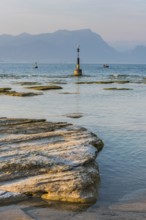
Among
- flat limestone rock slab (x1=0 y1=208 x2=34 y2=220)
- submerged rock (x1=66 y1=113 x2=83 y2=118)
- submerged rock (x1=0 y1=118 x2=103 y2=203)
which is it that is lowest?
submerged rock (x1=66 y1=113 x2=83 y2=118)

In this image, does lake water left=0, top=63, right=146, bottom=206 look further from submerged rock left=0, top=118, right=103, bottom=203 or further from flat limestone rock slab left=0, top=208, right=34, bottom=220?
flat limestone rock slab left=0, top=208, right=34, bottom=220

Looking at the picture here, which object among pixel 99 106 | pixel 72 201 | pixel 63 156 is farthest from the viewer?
pixel 99 106

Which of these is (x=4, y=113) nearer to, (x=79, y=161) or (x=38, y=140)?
(x=38, y=140)

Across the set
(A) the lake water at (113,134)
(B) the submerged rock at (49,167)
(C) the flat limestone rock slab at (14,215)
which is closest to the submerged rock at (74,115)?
(A) the lake water at (113,134)

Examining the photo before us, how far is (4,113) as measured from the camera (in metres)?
32.9

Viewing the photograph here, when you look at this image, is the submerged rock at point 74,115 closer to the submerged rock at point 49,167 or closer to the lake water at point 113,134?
the lake water at point 113,134

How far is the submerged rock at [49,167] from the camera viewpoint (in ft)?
43.3

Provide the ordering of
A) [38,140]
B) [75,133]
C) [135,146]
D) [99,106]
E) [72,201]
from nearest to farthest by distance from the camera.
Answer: [72,201] < [38,140] < [75,133] < [135,146] < [99,106]

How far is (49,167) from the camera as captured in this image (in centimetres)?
1420

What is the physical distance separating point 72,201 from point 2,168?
109 inches

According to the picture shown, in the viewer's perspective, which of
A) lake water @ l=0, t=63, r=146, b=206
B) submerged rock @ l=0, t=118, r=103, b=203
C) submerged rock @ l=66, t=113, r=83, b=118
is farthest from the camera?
submerged rock @ l=66, t=113, r=83, b=118

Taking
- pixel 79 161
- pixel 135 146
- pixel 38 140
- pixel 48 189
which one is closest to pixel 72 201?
pixel 48 189

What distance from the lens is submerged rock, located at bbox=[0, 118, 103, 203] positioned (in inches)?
520

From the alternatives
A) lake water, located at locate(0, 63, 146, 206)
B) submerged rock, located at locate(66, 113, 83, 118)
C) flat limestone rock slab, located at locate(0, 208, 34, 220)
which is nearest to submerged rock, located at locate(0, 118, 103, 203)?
lake water, located at locate(0, 63, 146, 206)
